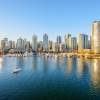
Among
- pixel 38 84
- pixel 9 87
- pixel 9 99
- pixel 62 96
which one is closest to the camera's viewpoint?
pixel 9 99

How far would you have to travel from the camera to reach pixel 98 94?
5459 cm

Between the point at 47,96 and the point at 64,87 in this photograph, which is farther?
the point at 64,87

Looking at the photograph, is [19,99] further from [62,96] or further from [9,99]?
[62,96]

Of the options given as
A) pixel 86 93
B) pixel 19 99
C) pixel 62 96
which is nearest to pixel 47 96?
pixel 62 96

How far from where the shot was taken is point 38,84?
6688 cm

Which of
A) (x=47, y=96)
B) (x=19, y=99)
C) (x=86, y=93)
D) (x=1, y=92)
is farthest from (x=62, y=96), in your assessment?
(x=1, y=92)

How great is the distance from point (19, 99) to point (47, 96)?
26.0ft

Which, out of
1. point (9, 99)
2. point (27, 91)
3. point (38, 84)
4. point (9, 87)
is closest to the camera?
point (9, 99)

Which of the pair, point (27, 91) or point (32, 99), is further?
point (27, 91)

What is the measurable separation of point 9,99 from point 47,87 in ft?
53.7

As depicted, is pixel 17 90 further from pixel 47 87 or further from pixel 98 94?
pixel 98 94

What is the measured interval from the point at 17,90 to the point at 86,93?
20239mm

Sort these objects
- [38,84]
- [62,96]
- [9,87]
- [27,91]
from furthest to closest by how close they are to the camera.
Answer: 1. [38,84]
2. [9,87]
3. [27,91]
4. [62,96]

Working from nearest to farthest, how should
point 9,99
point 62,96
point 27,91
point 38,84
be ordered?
1. point 9,99
2. point 62,96
3. point 27,91
4. point 38,84
